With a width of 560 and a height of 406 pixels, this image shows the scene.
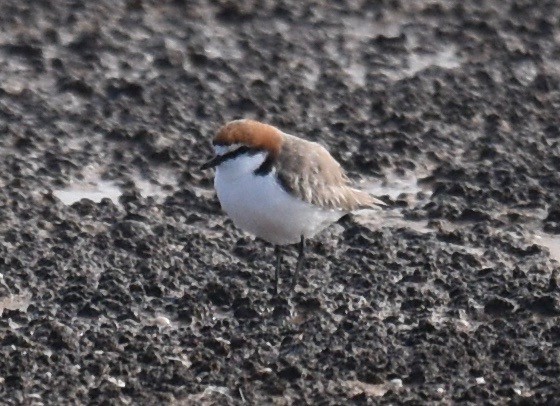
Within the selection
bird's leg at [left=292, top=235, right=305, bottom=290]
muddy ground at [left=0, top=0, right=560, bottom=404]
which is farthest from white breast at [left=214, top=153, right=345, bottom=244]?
muddy ground at [left=0, top=0, right=560, bottom=404]

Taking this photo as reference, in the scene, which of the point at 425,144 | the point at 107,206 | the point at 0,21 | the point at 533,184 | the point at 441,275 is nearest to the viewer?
the point at 441,275

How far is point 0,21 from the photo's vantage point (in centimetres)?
1403

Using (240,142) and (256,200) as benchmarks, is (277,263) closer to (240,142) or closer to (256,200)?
(256,200)

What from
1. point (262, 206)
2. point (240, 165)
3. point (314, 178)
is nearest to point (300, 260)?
point (314, 178)

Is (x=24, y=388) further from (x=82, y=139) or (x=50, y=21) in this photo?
(x=50, y=21)

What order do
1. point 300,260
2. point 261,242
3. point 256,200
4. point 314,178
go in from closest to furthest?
point 256,200 → point 314,178 → point 300,260 → point 261,242

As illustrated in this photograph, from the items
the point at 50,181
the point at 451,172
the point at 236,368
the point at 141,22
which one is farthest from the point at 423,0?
the point at 236,368

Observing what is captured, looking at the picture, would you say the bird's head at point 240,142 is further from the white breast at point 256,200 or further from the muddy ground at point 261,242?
the muddy ground at point 261,242

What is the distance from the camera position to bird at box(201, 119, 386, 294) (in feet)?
30.4

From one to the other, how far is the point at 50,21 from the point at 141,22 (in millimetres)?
891

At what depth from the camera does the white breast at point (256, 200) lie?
9.24m

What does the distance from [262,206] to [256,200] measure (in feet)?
0.17

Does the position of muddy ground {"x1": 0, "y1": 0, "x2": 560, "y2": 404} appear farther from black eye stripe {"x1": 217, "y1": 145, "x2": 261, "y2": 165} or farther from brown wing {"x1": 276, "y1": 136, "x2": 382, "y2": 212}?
black eye stripe {"x1": 217, "y1": 145, "x2": 261, "y2": 165}

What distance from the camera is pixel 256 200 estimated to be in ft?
30.3
